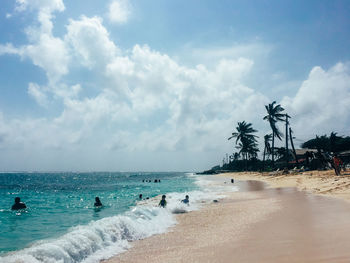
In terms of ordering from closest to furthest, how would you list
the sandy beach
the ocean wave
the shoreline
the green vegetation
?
the sandy beach, the ocean wave, the shoreline, the green vegetation

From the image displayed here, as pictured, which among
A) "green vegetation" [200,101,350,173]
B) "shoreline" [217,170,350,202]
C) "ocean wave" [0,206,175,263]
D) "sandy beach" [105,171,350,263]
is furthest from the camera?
"green vegetation" [200,101,350,173]

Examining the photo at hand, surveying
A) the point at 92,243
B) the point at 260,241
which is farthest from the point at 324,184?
the point at 92,243

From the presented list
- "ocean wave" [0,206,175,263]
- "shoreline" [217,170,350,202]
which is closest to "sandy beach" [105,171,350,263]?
"ocean wave" [0,206,175,263]

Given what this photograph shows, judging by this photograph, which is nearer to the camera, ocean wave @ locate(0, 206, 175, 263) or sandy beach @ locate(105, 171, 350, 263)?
sandy beach @ locate(105, 171, 350, 263)

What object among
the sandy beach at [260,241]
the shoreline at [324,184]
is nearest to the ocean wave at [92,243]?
the sandy beach at [260,241]

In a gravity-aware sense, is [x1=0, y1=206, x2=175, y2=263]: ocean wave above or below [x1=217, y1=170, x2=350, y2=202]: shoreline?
below

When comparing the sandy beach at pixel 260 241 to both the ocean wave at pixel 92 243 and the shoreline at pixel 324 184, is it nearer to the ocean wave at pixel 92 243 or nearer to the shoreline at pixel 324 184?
the ocean wave at pixel 92 243

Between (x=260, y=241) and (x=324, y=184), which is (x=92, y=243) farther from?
(x=324, y=184)

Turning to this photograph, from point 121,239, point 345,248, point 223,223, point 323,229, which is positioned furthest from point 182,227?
point 345,248

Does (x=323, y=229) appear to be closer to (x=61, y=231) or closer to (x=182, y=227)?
(x=182, y=227)

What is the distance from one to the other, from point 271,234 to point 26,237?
9.10 metres

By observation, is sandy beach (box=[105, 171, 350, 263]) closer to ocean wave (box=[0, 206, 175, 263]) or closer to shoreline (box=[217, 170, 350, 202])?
ocean wave (box=[0, 206, 175, 263])

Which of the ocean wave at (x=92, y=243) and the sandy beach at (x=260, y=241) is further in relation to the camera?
the ocean wave at (x=92, y=243)

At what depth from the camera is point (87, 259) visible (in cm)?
664
